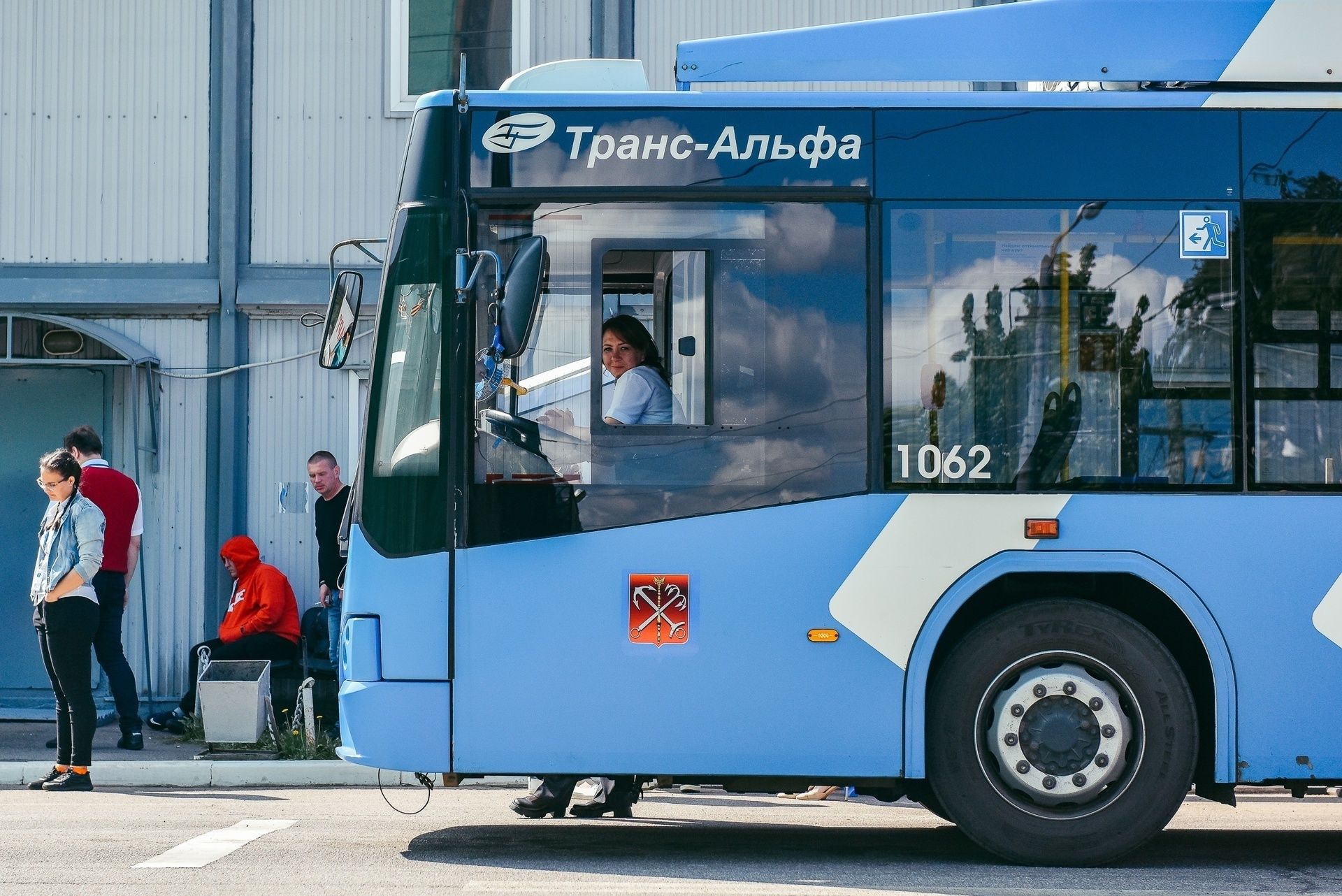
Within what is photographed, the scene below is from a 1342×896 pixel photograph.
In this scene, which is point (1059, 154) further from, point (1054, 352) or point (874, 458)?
point (874, 458)

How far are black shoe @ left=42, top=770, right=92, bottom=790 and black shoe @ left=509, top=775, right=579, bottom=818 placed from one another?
9.66 ft

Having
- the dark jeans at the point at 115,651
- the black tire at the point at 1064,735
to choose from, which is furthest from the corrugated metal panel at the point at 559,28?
the black tire at the point at 1064,735

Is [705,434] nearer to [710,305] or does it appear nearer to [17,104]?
[710,305]

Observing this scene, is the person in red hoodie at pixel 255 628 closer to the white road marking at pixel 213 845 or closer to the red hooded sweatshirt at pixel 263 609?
the red hooded sweatshirt at pixel 263 609

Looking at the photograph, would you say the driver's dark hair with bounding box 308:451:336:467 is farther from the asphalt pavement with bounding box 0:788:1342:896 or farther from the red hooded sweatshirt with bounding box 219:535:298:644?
the asphalt pavement with bounding box 0:788:1342:896

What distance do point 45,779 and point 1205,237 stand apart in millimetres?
7031

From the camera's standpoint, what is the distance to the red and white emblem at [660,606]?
6.46 meters

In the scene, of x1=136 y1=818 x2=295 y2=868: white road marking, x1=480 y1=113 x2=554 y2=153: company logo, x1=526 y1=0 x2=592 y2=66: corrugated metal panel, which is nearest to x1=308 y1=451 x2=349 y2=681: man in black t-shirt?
x1=526 y1=0 x2=592 y2=66: corrugated metal panel

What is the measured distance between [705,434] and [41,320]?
24.0ft

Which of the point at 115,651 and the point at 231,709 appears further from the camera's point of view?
the point at 115,651

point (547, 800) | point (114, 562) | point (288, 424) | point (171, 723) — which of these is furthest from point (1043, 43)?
point (171, 723)

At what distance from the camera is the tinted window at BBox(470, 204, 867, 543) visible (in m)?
6.49

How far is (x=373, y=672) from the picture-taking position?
6.47 meters

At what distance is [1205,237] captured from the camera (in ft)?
21.6
